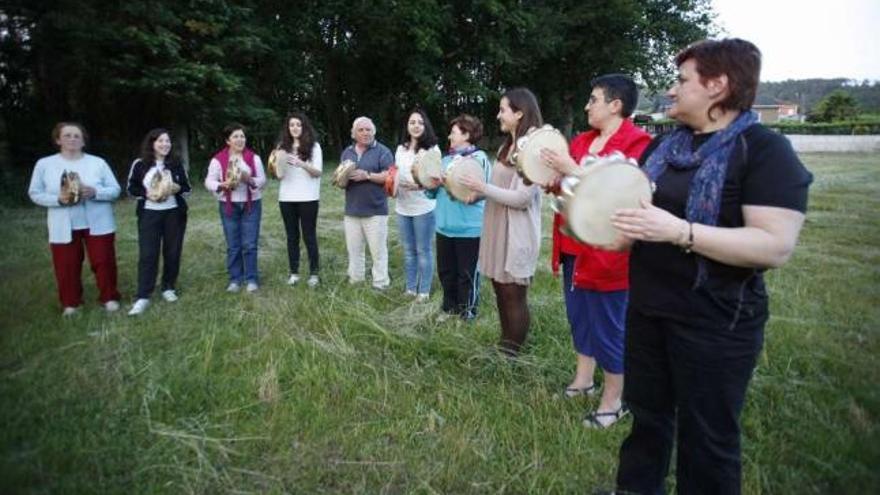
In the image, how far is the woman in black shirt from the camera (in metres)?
1.88

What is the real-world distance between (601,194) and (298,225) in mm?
4873

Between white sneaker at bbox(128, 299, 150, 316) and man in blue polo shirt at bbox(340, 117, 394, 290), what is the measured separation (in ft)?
6.78

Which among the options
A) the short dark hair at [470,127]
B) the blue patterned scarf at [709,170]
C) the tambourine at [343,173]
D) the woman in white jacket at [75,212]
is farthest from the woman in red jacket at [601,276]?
the woman in white jacket at [75,212]

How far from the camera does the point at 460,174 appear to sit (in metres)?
4.01

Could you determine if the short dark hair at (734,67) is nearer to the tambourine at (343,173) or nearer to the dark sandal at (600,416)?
A: the dark sandal at (600,416)

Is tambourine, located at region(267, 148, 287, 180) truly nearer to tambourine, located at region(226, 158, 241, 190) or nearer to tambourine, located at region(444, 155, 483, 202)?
tambourine, located at region(226, 158, 241, 190)

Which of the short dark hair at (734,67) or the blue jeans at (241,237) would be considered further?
the blue jeans at (241,237)

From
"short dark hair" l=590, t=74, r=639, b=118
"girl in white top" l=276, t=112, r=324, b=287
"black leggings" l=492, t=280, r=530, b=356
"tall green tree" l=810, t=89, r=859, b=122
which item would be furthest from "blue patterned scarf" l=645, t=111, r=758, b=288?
"tall green tree" l=810, t=89, r=859, b=122

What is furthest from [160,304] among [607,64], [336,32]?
[607,64]

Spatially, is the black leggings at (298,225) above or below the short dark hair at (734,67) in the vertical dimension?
below

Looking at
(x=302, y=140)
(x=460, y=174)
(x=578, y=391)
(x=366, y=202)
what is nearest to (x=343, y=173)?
(x=366, y=202)

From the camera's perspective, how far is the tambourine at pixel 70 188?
5078 millimetres

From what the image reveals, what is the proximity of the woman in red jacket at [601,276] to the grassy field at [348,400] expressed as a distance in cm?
19

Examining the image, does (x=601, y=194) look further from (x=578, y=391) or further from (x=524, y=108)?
(x=578, y=391)
